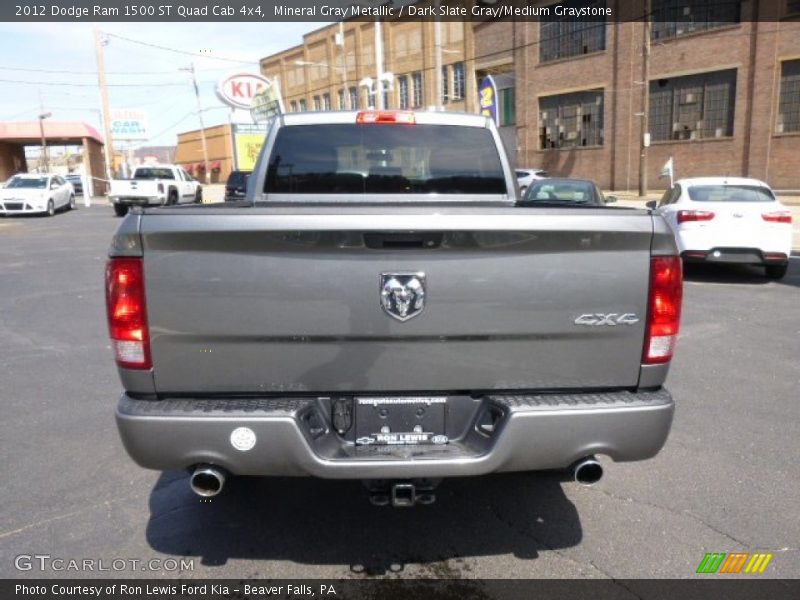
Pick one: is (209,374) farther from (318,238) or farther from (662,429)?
(662,429)

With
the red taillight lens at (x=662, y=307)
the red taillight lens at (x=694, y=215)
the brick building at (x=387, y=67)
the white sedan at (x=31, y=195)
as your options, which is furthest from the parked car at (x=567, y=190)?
the white sedan at (x=31, y=195)

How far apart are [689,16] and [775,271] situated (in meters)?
24.5

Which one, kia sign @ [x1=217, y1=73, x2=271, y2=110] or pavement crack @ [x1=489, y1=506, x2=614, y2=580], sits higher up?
kia sign @ [x1=217, y1=73, x2=271, y2=110]

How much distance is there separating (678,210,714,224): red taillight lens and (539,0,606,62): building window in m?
27.0

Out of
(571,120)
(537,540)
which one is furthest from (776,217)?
(571,120)

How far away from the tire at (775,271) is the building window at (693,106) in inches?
881

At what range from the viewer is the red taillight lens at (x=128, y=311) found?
2.38 m

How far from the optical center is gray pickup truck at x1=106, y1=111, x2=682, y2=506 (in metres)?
2.37

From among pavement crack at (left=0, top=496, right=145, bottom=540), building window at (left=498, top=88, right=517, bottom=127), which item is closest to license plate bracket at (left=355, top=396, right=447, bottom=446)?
pavement crack at (left=0, top=496, right=145, bottom=540)

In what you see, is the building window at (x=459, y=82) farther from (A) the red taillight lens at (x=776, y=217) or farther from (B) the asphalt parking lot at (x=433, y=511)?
(B) the asphalt parking lot at (x=433, y=511)

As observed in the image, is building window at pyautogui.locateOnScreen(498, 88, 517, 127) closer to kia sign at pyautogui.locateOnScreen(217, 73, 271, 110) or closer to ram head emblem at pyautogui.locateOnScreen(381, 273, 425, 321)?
kia sign at pyautogui.locateOnScreen(217, 73, 271, 110)

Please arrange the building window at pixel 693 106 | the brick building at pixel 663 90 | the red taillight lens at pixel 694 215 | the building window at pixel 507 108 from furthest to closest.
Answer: the building window at pixel 507 108, the building window at pixel 693 106, the brick building at pixel 663 90, the red taillight lens at pixel 694 215

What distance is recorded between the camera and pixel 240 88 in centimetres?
3052

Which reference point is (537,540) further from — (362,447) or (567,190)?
(567,190)
